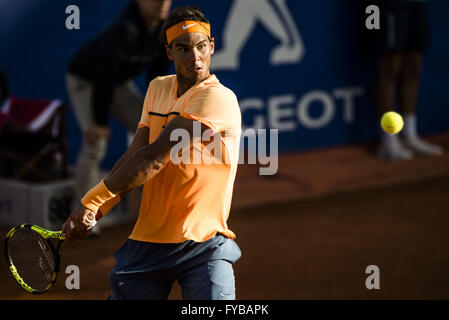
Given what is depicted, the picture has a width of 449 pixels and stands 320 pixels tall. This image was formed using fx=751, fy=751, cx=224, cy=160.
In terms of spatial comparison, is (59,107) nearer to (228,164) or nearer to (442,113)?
(228,164)

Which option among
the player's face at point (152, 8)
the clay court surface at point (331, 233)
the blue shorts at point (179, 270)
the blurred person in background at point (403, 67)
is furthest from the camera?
the blurred person in background at point (403, 67)

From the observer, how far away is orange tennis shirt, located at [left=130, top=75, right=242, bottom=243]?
8.86ft

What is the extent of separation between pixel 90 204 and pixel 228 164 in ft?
1.70

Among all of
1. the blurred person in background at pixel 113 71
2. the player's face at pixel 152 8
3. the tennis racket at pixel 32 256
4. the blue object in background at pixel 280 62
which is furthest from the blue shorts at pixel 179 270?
the blue object in background at pixel 280 62

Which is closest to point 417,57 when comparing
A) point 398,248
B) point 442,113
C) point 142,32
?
point 442,113

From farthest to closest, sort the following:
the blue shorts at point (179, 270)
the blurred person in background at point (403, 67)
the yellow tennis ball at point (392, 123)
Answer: the blurred person in background at point (403, 67) → the yellow tennis ball at point (392, 123) → the blue shorts at point (179, 270)

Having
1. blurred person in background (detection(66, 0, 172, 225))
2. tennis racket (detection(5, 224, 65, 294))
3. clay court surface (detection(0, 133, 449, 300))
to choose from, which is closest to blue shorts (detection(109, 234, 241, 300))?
tennis racket (detection(5, 224, 65, 294))

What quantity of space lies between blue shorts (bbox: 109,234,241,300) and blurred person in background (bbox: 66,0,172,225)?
8.80 ft

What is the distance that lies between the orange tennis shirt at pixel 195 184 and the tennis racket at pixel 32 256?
41cm

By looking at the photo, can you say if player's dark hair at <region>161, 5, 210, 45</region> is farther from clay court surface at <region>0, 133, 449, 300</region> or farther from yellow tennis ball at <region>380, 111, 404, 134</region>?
clay court surface at <region>0, 133, 449, 300</region>

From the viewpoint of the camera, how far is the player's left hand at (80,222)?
104 inches

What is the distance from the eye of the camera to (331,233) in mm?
5898

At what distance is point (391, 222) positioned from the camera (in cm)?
616

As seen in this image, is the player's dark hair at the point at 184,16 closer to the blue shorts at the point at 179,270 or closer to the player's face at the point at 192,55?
the player's face at the point at 192,55
